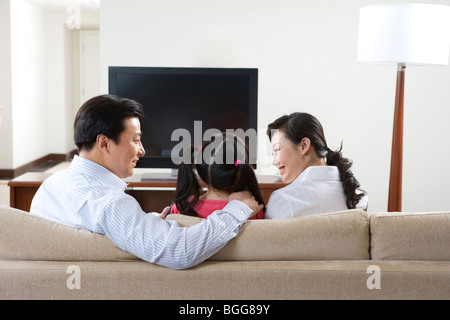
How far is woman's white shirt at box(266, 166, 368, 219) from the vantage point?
1936 mm

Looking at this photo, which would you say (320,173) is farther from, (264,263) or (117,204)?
(117,204)

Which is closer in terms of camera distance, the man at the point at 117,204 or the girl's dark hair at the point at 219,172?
the man at the point at 117,204

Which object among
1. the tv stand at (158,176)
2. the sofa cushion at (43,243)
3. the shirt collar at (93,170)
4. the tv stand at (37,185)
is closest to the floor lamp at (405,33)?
the tv stand at (37,185)

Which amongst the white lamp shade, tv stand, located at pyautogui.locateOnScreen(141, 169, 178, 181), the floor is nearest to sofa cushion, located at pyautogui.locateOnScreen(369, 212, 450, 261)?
the white lamp shade

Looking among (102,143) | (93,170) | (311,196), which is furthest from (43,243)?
(311,196)

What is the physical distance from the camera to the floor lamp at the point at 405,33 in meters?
3.28

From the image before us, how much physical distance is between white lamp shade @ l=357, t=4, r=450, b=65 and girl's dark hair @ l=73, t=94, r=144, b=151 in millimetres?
1867

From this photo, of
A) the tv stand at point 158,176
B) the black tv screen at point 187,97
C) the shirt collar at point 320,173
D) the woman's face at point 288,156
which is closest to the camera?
the shirt collar at point 320,173

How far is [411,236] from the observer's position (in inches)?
59.3

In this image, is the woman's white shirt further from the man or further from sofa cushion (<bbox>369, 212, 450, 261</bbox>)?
sofa cushion (<bbox>369, 212, 450, 261</bbox>)

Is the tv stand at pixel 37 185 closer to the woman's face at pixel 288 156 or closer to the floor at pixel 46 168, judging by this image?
the woman's face at pixel 288 156

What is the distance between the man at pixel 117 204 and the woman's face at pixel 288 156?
59 cm

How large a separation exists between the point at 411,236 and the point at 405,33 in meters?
2.05
